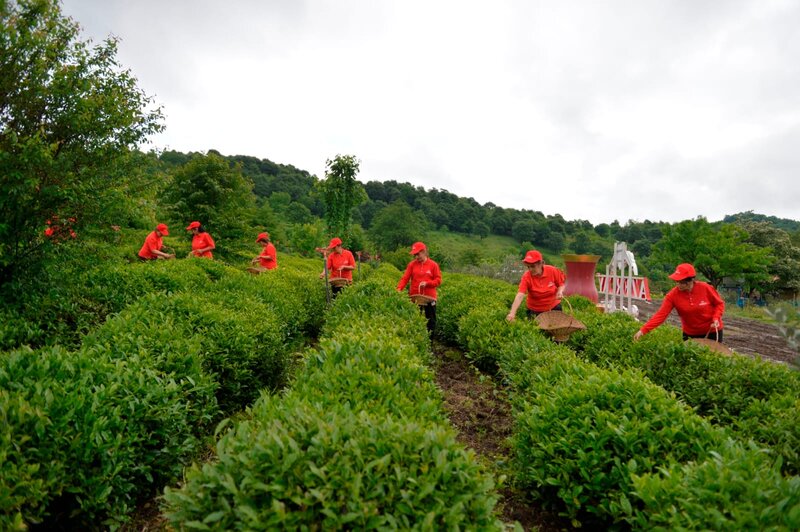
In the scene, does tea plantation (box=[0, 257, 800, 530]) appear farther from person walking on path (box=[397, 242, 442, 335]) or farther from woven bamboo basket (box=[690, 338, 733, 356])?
person walking on path (box=[397, 242, 442, 335])

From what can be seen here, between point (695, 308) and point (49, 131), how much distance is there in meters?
8.84

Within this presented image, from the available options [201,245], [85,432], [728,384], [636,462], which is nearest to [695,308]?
[728,384]

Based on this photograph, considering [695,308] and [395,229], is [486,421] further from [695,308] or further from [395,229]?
[395,229]

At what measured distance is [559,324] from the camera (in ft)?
20.7

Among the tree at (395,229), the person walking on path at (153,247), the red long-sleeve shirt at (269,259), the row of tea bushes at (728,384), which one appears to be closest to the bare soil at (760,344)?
the row of tea bushes at (728,384)

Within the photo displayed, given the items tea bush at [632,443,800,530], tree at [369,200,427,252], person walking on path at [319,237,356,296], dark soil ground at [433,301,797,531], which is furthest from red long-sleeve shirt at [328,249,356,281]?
tree at [369,200,427,252]

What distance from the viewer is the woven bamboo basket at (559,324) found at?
6.27m

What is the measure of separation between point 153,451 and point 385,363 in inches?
78.5

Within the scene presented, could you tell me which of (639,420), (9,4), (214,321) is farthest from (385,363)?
(9,4)

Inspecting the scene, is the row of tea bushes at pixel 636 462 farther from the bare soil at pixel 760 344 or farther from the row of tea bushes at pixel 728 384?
the bare soil at pixel 760 344

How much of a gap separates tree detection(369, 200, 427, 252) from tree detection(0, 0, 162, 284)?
54714mm

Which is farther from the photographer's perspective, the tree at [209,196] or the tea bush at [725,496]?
the tree at [209,196]

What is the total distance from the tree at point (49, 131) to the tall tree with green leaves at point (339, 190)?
12705 millimetres

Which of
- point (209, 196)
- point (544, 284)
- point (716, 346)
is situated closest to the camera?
point (716, 346)
